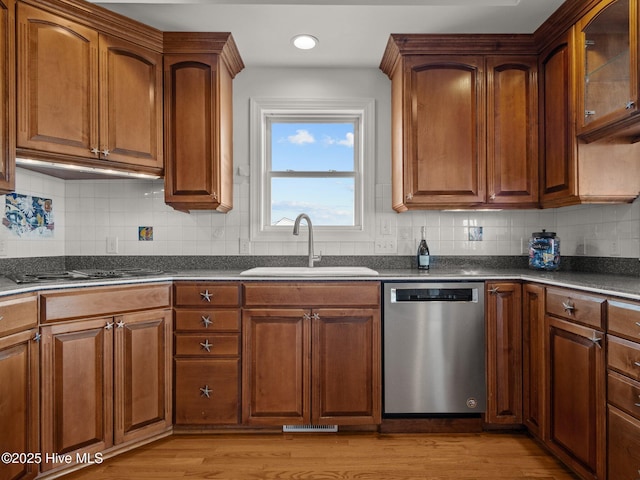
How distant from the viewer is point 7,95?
6.22ft

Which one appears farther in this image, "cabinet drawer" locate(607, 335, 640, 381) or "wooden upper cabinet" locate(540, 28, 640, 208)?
"wooden upper cabinet" locate(540, 28, 640, 208)

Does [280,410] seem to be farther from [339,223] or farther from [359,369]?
[339,223]

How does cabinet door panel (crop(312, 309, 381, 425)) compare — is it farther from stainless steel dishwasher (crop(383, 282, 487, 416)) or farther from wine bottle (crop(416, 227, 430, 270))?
wine bottle (crop(416, 227, 430, 270))

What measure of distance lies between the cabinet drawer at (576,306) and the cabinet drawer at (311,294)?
0.88 metres

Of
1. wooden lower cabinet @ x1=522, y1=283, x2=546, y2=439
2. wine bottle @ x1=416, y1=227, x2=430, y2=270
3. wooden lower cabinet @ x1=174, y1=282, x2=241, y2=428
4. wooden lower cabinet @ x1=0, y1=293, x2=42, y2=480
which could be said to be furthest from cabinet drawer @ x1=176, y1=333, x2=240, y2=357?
wooden lower cabinet @ x1=522, y1=283, x2=546, y2=439

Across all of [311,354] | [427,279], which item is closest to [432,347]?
[427,279]

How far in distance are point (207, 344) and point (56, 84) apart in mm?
1592

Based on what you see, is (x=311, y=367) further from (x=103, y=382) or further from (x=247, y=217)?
(x=247, y=217)

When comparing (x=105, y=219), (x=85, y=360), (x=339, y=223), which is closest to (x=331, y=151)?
(x=339, y=223)

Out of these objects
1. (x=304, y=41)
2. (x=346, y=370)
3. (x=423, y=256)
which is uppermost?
(x=304, y=41)

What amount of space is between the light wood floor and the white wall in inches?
47.5

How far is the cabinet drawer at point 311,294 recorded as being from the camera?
225 cm

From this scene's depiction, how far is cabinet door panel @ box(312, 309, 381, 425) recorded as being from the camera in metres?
2.25

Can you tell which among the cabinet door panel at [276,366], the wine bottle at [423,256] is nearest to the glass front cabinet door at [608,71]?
the wine bottle at [423,256]
